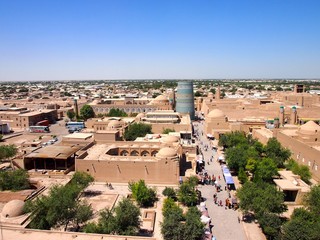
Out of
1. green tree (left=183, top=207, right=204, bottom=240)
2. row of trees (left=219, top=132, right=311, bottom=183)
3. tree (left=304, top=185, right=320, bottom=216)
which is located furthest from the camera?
row of trees (left=219, top=132, right=311, bottom=183)

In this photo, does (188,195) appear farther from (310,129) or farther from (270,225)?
(310,129)

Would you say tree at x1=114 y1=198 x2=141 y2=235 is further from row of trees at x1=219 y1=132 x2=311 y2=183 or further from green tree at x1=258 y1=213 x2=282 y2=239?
row of trees at x1=219 y1=132 x2=311 y2=183

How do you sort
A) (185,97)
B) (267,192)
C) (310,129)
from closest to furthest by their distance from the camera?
(267,192) < (310,129) < (185,97)

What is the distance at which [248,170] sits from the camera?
86.5ft

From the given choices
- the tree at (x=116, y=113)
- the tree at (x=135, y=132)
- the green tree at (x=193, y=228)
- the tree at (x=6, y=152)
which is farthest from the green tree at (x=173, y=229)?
the tree at (x=116, y=113)

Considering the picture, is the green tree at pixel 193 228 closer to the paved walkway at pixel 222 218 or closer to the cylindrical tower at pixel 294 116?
the paved walkway at pixel 222 218

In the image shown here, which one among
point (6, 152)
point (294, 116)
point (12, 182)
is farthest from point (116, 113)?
point (12, 182)

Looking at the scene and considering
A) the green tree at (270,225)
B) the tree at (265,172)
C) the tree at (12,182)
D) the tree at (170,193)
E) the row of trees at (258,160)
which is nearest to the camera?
the green tree at (270,225)

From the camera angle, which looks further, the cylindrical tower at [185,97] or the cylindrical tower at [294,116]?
the cylindrical tower at [185,97]

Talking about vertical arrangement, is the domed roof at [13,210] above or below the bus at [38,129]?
above

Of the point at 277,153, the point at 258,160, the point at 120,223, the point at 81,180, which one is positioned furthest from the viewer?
the point at 277,153

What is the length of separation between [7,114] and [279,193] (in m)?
55.2

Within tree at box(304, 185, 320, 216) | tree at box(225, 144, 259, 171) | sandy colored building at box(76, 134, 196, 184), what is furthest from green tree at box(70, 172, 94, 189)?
tree at box(304, 185, 320, 216)

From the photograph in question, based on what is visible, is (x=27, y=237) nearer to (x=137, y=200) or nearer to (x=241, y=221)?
(x=137, y=200)
